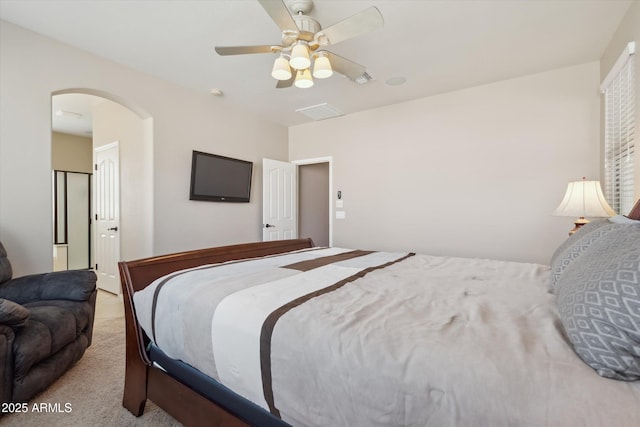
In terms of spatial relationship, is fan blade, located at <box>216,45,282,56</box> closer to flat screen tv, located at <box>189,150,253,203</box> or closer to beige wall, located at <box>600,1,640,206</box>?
flat screen tv, located at <box>189,150,253,203</box>

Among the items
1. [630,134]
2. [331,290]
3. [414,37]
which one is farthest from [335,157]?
[331,290]

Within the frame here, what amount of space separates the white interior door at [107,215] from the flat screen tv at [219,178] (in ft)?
3.56

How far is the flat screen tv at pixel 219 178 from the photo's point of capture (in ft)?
11.9

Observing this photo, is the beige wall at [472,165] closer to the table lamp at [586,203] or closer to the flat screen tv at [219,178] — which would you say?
the table lamp at [586,203]

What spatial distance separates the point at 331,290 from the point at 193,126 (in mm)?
3214

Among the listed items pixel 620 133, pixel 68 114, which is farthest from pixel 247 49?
pixel 68 114

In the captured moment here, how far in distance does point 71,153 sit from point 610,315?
7657mm

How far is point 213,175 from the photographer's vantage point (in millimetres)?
3805

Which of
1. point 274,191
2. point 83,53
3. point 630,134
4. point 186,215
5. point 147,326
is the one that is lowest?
point 147,326

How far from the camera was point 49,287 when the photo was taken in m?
2.10

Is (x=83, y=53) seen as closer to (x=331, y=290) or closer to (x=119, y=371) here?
(x=119, y=371)

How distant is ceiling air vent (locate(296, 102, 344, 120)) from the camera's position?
3.98m

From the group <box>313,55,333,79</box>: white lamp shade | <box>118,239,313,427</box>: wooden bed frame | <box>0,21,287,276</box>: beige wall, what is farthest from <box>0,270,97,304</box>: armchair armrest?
<box>313,55,333,79</box>: white lamp shade

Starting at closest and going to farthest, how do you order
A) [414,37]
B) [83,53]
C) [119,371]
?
[119,371] → [414,37] → [83,53]
